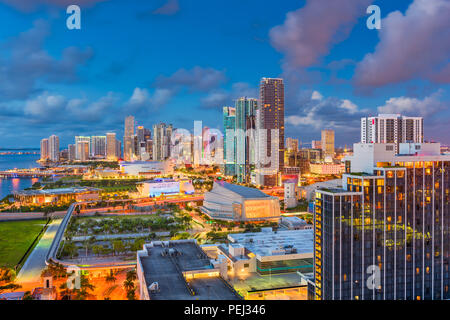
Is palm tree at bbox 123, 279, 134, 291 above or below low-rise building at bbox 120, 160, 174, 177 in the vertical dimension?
below

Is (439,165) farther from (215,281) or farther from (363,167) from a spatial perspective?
(215,281)

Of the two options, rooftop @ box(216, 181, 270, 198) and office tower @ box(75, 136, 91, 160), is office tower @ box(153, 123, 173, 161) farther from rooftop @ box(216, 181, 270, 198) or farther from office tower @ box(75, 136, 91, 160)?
rooftop @ box(216, 181, 270, 198)

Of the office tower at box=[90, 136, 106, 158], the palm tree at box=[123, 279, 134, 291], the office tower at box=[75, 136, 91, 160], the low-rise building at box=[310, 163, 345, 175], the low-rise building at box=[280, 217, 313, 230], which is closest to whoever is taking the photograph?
the palm tree at box=[123, 279, 134, 291]

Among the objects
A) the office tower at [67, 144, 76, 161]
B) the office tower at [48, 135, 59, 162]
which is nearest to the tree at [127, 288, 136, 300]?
the office tower at [67, 144, 76, 161]

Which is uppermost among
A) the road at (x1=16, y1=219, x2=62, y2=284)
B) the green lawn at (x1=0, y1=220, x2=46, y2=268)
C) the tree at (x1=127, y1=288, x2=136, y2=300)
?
the tree at (x1=127, y1=288, x2=136, y2=300)

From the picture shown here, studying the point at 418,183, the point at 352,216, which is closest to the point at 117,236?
the point at 352,216

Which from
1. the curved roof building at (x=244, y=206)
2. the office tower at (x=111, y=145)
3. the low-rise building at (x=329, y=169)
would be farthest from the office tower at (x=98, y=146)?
the curved roof building at (x=244, y=206)

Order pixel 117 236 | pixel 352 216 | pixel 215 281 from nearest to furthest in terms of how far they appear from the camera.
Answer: pixel 352 216 → pixel 215 281 → pixel 117 236

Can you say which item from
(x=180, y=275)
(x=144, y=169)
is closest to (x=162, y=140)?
(x=144, y=169)
